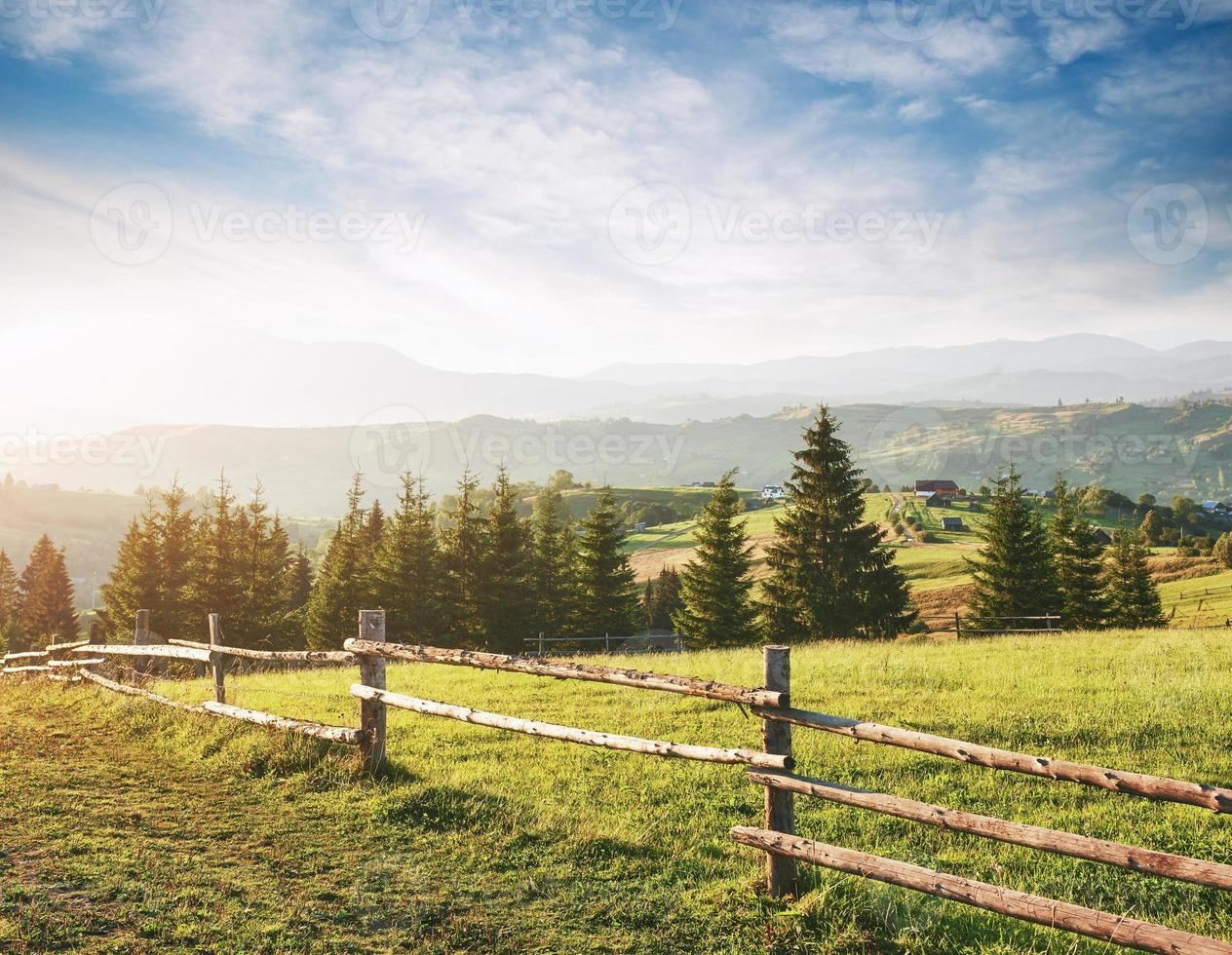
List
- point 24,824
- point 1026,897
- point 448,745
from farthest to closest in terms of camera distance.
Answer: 1. point 448,745
2. point 24,824
3. point 1026,897

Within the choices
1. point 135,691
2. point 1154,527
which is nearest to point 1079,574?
point 135,691

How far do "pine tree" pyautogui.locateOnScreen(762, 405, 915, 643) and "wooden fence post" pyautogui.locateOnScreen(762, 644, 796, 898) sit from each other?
31.8 m

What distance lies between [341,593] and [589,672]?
135ft

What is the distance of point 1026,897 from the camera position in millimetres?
4539

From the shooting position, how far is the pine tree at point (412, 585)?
41250 mm

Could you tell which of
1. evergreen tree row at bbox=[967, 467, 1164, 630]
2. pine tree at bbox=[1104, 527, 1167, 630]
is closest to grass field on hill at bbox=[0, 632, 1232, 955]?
evergreen tree row at bbox=[967, 467, 1164, 630]

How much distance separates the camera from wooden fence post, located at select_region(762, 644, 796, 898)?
5617 mm

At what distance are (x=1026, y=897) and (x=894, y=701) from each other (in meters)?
9.14

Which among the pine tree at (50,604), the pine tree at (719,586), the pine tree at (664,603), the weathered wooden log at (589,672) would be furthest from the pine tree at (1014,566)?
the pine tree at (50,604)

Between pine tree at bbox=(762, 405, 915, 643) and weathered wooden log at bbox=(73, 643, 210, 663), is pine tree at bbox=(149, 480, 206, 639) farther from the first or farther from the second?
pine tree at bbox=(762, 405, 915, 643)

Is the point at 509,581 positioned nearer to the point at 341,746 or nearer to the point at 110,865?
the point at 341,746

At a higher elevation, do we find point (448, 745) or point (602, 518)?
point (602, 518)

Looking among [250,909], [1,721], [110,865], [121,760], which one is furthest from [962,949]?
[1,721]

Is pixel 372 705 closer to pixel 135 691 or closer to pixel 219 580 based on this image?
pixel 135 691
